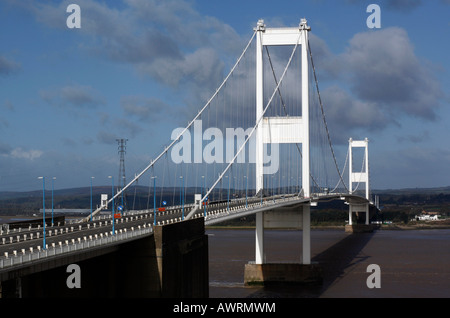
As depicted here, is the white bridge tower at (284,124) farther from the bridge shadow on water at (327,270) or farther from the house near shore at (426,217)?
the house near shore at (426,217)

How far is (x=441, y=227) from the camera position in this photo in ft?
436

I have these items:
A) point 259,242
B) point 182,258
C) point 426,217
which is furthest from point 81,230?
point 426,217

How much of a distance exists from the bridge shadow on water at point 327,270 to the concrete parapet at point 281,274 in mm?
609

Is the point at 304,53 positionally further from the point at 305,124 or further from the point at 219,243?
the point at 219,243

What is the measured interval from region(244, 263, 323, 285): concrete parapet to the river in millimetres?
835

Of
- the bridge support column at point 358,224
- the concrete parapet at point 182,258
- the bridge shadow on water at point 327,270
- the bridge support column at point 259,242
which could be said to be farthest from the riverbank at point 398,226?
the concrete parapet at point 182,258

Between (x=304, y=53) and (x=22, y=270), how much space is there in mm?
34857

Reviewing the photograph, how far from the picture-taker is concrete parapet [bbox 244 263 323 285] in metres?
44.7

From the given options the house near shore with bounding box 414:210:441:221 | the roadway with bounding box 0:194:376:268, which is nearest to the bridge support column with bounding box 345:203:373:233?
the house near shore with bounding box 414:210:441:221

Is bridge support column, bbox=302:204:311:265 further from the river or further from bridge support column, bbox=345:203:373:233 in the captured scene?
bridge support column, bbox=345:203:373:233

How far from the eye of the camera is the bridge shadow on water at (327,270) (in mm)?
40969

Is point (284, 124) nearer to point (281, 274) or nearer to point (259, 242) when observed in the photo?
point (259, 242)

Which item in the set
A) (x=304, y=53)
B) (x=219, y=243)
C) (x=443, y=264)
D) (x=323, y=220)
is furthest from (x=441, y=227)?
(x=304, y=53)

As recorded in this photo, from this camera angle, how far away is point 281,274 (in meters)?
44.9
